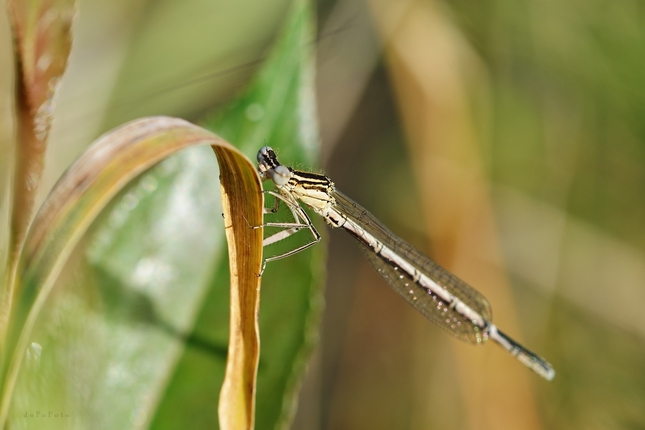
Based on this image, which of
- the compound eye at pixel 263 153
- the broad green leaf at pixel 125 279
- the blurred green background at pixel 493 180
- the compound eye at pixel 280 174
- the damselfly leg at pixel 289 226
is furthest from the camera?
the blurred green background at pixel 493 180

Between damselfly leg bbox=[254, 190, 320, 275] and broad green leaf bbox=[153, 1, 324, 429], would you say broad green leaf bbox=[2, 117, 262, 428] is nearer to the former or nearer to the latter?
broad green leaf bbox=[153, 1, 324, 429]

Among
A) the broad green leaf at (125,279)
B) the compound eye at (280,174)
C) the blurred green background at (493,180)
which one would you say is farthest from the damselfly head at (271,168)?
the blurred green background at (493,180)

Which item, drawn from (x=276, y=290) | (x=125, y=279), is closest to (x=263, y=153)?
(x=276, y=290)

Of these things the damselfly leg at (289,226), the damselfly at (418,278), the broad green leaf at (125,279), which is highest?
the damselfly at (418,278)

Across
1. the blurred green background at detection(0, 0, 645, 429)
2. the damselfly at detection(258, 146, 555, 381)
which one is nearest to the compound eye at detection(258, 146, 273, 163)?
the damselfly at detection(258, 146, 555, 381)

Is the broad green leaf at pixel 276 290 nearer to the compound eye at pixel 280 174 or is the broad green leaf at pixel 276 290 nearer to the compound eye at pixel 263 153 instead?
the compound eye at pixel 263 153

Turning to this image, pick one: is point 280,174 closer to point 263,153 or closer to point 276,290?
point 263,153
